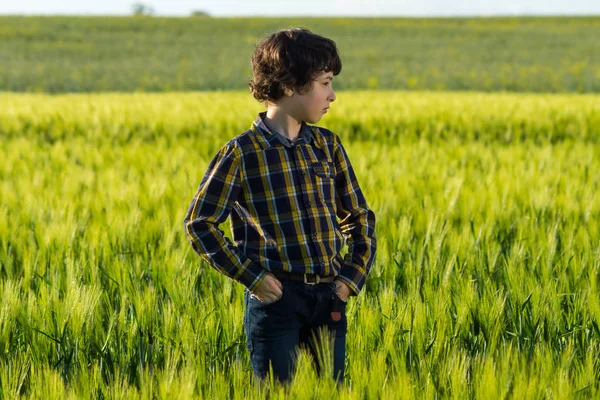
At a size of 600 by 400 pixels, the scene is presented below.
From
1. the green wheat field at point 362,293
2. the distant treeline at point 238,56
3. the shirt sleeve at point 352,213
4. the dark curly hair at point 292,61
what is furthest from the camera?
the distant treeline at point 238,56

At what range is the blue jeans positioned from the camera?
1.58m

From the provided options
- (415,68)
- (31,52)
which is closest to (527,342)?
(415,68)

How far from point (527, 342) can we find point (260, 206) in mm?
767

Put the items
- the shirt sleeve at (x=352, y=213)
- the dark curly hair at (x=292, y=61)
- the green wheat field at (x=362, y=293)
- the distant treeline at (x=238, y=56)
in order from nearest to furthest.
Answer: the green wheat field at (x=362, y=293)
the dark curly hair at (x=292, y=61)
the shirt sleeve at (x=352, y=213)
the distant treeline at (x=238, y=56)

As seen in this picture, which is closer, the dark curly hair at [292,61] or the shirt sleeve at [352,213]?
the dark curly hair at [292,61]

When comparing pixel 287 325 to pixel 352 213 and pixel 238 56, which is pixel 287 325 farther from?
pixel 238 56

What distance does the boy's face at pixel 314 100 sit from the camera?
163 centimetres

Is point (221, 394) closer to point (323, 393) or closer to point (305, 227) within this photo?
point (323, 393)

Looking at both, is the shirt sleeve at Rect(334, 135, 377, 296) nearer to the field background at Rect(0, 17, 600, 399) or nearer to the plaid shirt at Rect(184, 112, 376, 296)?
the plaid shirt at Rect(184, 112, 376, 296)

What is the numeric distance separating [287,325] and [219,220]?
0.26 metres

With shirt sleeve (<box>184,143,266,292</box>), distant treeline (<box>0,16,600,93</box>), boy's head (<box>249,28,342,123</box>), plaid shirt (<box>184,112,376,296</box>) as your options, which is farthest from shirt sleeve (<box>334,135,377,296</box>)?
distant treeline (<box>0,16,600,93</box>)

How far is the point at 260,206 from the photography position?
63.9 inches

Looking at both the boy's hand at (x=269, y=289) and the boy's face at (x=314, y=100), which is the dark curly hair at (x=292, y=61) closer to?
the boy's face at (x=314, y=100)

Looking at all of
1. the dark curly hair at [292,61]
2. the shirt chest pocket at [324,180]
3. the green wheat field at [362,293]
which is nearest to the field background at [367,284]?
the green wheat field at [362,293]
